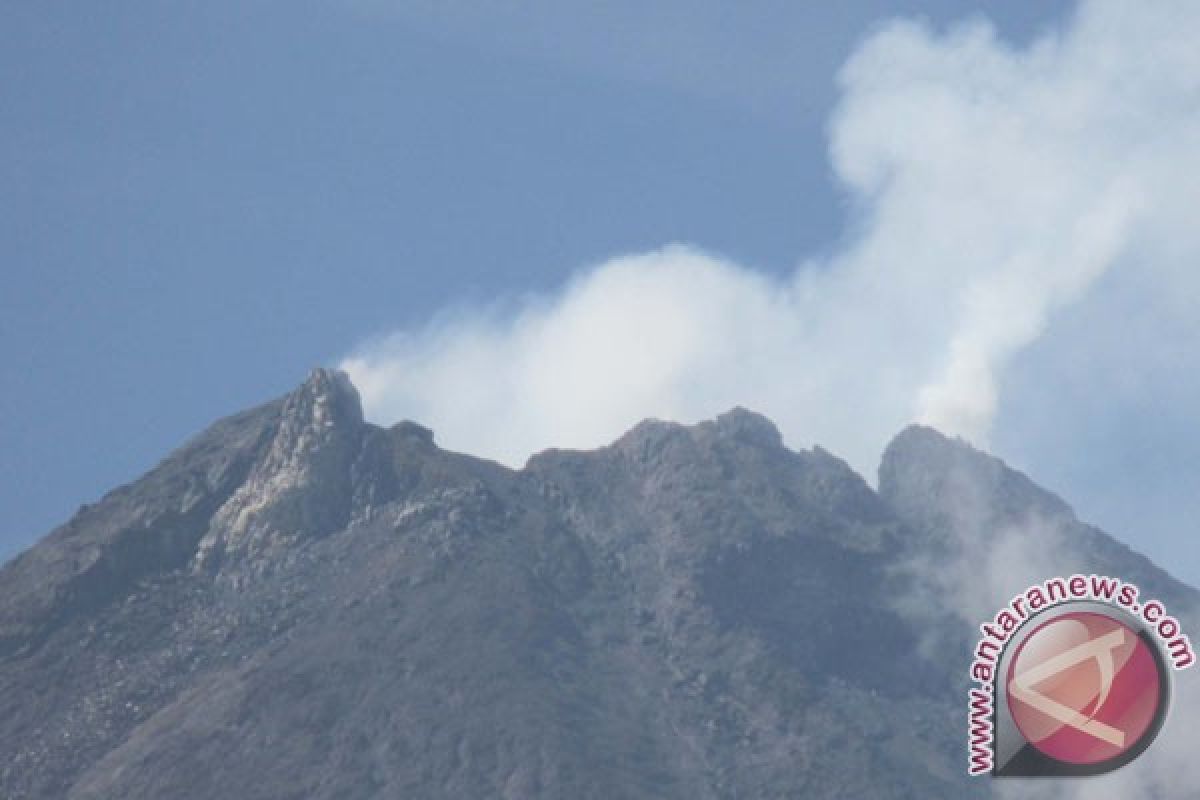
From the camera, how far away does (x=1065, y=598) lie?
460 feet

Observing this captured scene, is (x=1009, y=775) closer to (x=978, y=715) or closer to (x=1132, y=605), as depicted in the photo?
(x=978, y=715)

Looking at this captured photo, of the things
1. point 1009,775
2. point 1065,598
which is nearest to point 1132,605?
point 1065,598

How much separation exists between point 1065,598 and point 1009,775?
11773 mm

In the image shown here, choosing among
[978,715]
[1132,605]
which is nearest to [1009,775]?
[978,715]

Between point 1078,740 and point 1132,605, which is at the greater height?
point 1132,605

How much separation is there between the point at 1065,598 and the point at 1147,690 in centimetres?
792

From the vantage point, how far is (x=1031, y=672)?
139 m

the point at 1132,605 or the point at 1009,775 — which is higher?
the point at 1132,605

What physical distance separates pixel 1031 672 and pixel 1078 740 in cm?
504

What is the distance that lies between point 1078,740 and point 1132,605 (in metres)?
9.14

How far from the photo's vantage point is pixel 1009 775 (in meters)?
138

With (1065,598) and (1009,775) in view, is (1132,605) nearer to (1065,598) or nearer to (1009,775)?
(1065,598)

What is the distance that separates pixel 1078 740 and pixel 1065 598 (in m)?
9.08

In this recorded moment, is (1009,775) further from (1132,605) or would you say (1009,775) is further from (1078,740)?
(1132,605)
